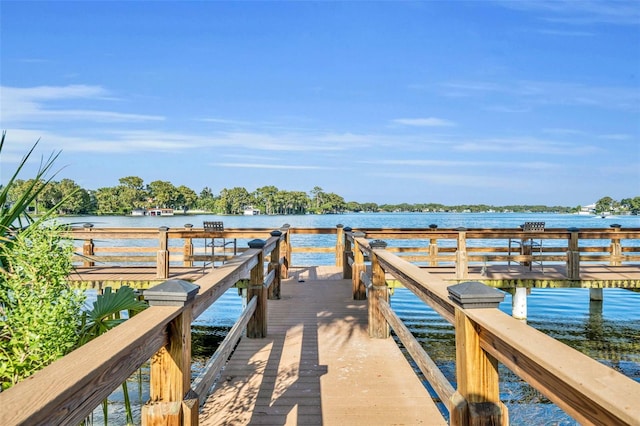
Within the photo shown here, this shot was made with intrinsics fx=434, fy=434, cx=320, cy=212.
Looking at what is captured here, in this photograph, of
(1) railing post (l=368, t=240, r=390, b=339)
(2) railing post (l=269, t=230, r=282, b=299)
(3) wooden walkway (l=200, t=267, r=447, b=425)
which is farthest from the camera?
(2) railing post (l=269, t=230, r=282, b=299)

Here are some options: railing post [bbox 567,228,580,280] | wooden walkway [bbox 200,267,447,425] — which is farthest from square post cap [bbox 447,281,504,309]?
Answer: railing post [bbox 567,228,580,280]

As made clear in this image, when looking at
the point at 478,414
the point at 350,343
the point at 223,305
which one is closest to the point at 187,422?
the point at 478,414

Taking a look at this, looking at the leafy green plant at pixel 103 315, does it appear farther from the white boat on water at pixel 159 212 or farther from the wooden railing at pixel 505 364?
the white boat on water at pixel 159 212

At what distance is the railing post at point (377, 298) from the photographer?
5102mm

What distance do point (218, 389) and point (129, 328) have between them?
2.46m

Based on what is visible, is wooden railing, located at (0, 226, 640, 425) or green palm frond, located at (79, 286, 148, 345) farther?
green palm frond, located at (79, 286, 148, 345)

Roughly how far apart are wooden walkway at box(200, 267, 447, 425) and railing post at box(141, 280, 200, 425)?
1.30 metres

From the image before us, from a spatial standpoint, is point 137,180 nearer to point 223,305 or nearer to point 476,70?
point 476,70

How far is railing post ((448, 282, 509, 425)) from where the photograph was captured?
1.93 meters

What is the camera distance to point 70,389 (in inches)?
40.8

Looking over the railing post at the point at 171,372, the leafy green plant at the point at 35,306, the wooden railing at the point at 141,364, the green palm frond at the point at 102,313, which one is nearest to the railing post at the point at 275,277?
the wooden railing at the point at 141,364

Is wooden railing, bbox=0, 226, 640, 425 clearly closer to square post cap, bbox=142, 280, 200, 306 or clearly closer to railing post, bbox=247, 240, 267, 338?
square post cap, bbox=142, 280, 200, 306

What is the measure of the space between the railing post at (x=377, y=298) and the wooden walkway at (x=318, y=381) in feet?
0.41

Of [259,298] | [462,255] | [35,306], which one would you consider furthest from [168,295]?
[462,255]
